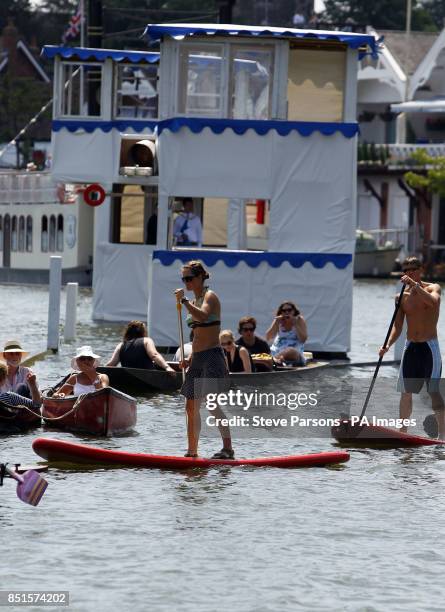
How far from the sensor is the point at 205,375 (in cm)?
1628

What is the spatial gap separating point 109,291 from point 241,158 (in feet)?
25.6

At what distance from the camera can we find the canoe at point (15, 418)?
19.2 metres

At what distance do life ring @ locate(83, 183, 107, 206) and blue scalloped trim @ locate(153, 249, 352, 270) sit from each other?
7.25m

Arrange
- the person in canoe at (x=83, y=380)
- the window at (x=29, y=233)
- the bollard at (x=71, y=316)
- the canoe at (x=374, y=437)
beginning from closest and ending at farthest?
1. the canoe at (x=374, y=437)
2. the person in canoe at (x=83, y=380)
3. the bollard at (x=71, y=316)
4. the window at (x=29, y=233)

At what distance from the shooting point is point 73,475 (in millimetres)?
16656

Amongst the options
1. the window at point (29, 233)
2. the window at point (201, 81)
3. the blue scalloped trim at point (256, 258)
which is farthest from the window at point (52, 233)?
the blue scalloped trim at point (256, 258)

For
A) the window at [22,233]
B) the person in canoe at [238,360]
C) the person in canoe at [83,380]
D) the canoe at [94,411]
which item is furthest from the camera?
the window at [22,233]

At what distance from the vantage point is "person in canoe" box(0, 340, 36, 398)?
19.3m

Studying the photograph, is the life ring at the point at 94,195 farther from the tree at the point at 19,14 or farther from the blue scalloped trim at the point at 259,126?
the tree at the point at 19,14

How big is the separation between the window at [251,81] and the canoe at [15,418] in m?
10.3

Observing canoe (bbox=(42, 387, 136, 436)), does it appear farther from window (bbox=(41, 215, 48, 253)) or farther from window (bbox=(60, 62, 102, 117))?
window (bbox=(41, 215, 48, 253))

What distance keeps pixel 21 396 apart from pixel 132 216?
17695mm

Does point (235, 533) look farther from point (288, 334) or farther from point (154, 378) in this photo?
point (288, 334)

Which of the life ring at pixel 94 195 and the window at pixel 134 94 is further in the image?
the window at pixel 134 94
